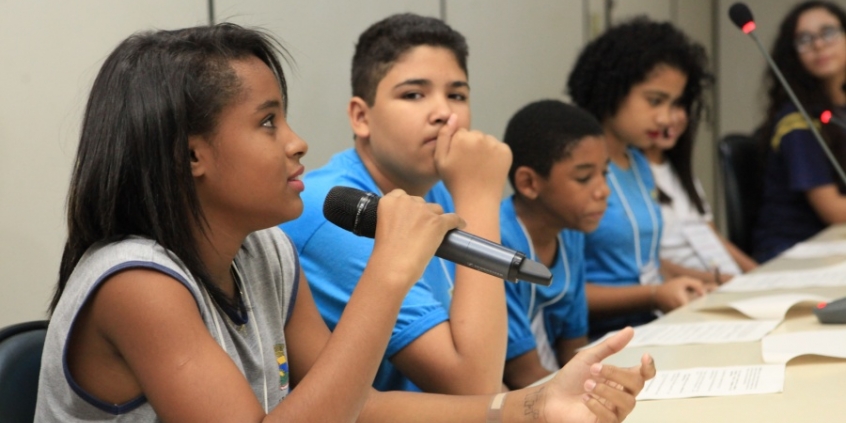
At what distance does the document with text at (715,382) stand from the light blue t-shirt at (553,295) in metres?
0.57

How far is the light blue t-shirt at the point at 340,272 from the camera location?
1.37 m

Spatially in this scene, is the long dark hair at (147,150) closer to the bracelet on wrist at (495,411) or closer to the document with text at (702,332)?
the bracelet on wrist at (495,411)

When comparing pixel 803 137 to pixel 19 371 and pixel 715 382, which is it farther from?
pixel 19 371

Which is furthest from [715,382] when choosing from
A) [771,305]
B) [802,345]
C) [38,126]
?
[38,126]

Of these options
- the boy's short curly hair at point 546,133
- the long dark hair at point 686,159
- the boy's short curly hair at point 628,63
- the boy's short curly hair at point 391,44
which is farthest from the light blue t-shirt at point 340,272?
the long dark hair at point 686,159

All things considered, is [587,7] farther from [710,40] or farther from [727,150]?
[710,40]

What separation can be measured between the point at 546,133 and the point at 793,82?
1590 millimetres

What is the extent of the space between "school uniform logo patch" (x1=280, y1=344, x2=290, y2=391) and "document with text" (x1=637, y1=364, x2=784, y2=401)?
46cm

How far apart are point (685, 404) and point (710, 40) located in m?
4.65

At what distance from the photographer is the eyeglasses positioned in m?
3.23

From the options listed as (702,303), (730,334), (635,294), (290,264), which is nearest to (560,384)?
(290,264)

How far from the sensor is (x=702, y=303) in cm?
196

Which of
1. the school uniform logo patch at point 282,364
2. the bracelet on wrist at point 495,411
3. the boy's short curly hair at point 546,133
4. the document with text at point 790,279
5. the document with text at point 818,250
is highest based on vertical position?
the boy's short curly hair at point 546,133

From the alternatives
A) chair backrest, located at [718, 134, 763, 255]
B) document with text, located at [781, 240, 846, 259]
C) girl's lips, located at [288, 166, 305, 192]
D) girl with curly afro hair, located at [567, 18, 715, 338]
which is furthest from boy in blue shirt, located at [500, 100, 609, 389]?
chair backrest, located at [718, 134, 763, 255]
